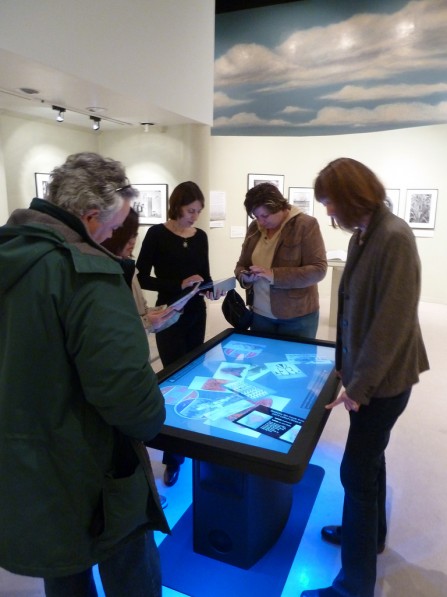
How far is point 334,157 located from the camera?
7.27 metres

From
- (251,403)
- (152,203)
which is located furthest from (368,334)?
(152,203)

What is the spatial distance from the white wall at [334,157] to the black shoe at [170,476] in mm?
4920

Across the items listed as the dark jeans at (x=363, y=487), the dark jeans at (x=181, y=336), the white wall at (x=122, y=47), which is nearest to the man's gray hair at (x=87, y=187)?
the dark jeans at (x=363, y=487)

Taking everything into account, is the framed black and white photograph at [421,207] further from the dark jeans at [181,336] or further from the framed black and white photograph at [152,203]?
the dark jeans at [181,336]

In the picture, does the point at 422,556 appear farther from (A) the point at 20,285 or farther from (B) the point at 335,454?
(A) the point at 20,285

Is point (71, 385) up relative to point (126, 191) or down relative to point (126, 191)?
down

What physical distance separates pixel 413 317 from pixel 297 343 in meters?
1.11

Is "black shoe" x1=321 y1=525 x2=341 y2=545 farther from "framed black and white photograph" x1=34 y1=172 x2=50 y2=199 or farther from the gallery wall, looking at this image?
the gallery wall

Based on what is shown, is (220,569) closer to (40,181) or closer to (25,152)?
(40,181)

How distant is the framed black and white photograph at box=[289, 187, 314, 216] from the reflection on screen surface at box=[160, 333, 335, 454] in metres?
5.46

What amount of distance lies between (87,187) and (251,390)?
1086 millimetres

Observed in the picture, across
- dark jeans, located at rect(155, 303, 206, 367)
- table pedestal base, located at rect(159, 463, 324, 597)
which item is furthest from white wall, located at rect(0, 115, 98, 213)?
table pedestal base, located at rect(159, 463, 324, 597)

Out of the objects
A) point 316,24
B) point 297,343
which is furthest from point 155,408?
point 316,24

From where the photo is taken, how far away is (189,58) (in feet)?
13.5
